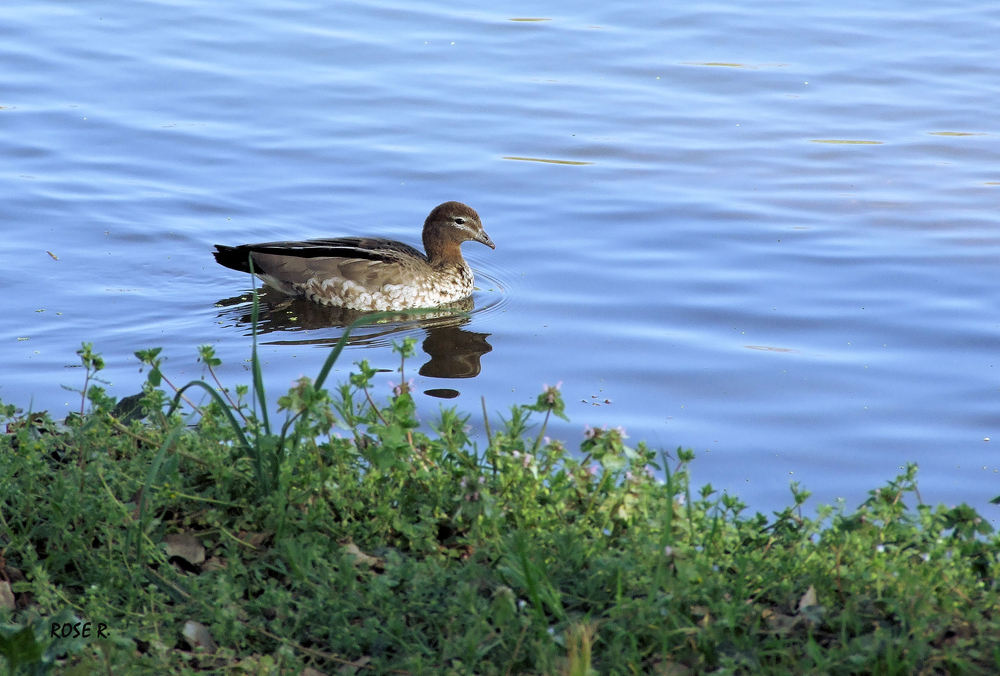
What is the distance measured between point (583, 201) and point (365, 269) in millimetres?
2195

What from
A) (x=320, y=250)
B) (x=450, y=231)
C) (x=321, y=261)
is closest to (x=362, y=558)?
(x=320, y=250)

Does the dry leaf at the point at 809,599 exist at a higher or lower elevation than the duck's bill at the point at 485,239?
lower

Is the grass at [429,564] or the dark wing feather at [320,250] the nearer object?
the grass at [429,564]

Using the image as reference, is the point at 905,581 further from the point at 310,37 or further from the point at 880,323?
the point at 310,37

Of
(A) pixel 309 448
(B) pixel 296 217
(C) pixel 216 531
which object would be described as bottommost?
(C) pixel 216 531

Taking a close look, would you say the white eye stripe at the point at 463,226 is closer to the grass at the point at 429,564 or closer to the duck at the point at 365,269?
the duck at the point at 365,269

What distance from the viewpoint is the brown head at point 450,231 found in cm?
988

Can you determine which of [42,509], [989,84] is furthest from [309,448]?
[989,84]

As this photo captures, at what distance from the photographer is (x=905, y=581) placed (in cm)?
389

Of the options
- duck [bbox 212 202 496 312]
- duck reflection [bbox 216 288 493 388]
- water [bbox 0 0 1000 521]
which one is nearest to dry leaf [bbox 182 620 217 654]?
water [bbox 0 0 1000 521]

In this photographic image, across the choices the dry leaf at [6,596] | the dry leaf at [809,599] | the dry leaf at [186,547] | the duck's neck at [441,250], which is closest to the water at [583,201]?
the duck's neck at [441,250]

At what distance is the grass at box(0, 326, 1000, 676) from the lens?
12.4ft

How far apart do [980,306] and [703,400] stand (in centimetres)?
251

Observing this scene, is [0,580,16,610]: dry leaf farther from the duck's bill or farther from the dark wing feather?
the duck's bill
